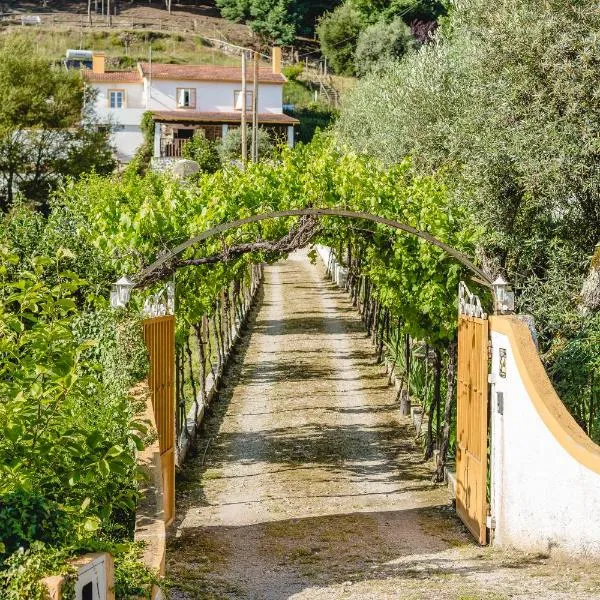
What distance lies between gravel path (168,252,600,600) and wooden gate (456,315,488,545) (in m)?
0.29

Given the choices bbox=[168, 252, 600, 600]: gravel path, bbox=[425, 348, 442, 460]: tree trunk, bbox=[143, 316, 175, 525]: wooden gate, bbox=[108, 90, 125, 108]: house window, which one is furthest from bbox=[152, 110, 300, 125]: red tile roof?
bbox=[143, 316, 175, 525]: wooden gate

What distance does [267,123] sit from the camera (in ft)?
205

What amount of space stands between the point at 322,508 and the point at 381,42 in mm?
58070

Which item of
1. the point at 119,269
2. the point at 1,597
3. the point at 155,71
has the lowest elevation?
the point at 1,597

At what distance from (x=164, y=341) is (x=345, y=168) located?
501cm

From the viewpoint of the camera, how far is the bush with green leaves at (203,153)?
55250 millimetres

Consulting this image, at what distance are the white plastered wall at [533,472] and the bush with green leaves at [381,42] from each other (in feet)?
186

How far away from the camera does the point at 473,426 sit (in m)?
11.7

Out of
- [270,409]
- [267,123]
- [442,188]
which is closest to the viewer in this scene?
[442,188]

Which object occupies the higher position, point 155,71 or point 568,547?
point 155,71

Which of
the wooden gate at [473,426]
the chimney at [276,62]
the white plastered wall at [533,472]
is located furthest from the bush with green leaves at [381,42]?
the white plastered wall at [533,472]

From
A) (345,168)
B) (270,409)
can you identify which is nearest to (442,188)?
(345,168)

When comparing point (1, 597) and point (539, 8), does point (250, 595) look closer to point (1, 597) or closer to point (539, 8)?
point (1, 597)

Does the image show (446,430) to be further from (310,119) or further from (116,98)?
(310,119)
